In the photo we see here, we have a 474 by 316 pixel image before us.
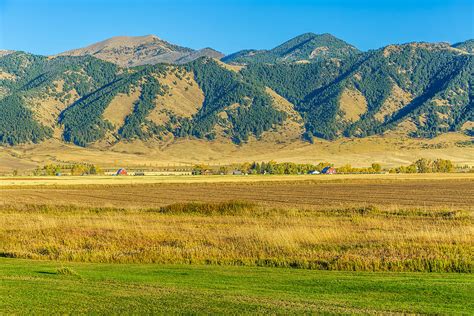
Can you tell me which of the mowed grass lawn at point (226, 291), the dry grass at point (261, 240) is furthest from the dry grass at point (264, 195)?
the mowed grass lawn at point (226, 291)

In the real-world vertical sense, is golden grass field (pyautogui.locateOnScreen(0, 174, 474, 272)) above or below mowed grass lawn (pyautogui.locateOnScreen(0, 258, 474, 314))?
below

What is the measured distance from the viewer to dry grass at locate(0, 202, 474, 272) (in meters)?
25.2

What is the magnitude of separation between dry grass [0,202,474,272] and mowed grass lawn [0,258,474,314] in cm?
282

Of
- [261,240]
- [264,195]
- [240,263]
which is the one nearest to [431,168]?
[264,195]

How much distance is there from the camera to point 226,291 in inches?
676

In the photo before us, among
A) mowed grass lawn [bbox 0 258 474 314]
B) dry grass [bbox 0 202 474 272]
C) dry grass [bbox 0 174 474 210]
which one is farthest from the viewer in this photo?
dry grass [bbox 0 174 474 210]

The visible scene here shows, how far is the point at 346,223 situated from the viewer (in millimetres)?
42469

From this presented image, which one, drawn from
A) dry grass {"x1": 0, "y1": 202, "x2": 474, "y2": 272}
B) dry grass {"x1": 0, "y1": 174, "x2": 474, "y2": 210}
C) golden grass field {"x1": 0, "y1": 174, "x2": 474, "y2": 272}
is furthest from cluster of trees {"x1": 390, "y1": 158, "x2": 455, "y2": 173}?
dry grass {"x1": 0, "y1": 202, "x2": 474, "y2": 272}

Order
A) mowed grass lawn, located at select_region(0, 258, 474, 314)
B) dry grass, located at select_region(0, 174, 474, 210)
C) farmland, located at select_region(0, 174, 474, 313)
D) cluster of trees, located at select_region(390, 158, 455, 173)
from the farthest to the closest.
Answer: cluster of trees, located at select_region(390, 158, 455, 173), dry grass, located at select_region(0, 174, 474, 210), farmland, located at select_region(0, 174, 474, 313), mowed grass lawn, located at select_region(0, 258, 474, 314)

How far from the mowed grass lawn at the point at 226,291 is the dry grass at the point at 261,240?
2.82 m

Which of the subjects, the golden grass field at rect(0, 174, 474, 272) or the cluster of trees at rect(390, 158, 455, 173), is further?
the cluster of trees at rect(390, 158, 455, 173)

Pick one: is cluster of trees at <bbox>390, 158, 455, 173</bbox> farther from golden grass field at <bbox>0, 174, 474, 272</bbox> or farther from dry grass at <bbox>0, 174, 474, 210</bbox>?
golden grass field at <bbox>0, 174, 474, 272</bbox>

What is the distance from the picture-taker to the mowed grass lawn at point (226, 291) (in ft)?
48.8

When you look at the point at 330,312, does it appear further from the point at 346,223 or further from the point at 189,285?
the point at 346,223
